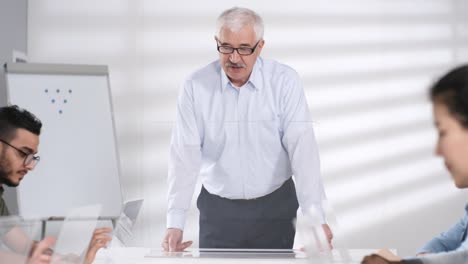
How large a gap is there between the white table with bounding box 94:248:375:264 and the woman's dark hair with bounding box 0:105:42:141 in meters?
0.60

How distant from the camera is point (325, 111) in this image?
13.8ft

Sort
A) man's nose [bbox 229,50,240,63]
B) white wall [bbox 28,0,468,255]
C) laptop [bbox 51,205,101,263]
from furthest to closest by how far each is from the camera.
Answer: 1. white wall [bbox 28,0,468,255]
2. man's nose [bbox 229,50,240,63]
3. laptop [bbox 51,205,101,263]

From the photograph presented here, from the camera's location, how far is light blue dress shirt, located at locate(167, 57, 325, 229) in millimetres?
2176

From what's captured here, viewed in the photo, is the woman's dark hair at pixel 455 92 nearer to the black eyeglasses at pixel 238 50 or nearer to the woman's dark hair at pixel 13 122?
the black eyeglasses at pixel 238 50

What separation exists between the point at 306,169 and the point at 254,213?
0.24m

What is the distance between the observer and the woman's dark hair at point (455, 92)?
1281 millimetres

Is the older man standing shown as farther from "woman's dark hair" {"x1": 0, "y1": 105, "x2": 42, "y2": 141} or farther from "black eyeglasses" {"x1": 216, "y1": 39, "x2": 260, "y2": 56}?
"woman's dark hair" {"x1": 0, "y1": 105, "x2": 42, "y2": 141}

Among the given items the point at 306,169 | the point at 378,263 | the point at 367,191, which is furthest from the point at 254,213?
the point at 367,191

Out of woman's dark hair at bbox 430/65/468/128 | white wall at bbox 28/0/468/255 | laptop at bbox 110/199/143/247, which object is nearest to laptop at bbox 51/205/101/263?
laptop at bbox 110/199/143/247

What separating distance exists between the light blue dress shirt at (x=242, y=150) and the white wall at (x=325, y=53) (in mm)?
1881

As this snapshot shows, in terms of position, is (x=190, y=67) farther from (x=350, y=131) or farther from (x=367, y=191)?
(x=367, y=191)

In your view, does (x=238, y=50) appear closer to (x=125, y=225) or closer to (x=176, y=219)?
(x=176, y=219)

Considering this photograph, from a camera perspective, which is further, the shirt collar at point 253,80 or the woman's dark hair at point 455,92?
the shirt collar at point 253,80

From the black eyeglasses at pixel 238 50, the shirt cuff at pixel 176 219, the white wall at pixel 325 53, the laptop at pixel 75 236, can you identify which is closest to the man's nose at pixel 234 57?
the black eyeglasses at pixel 238 50
